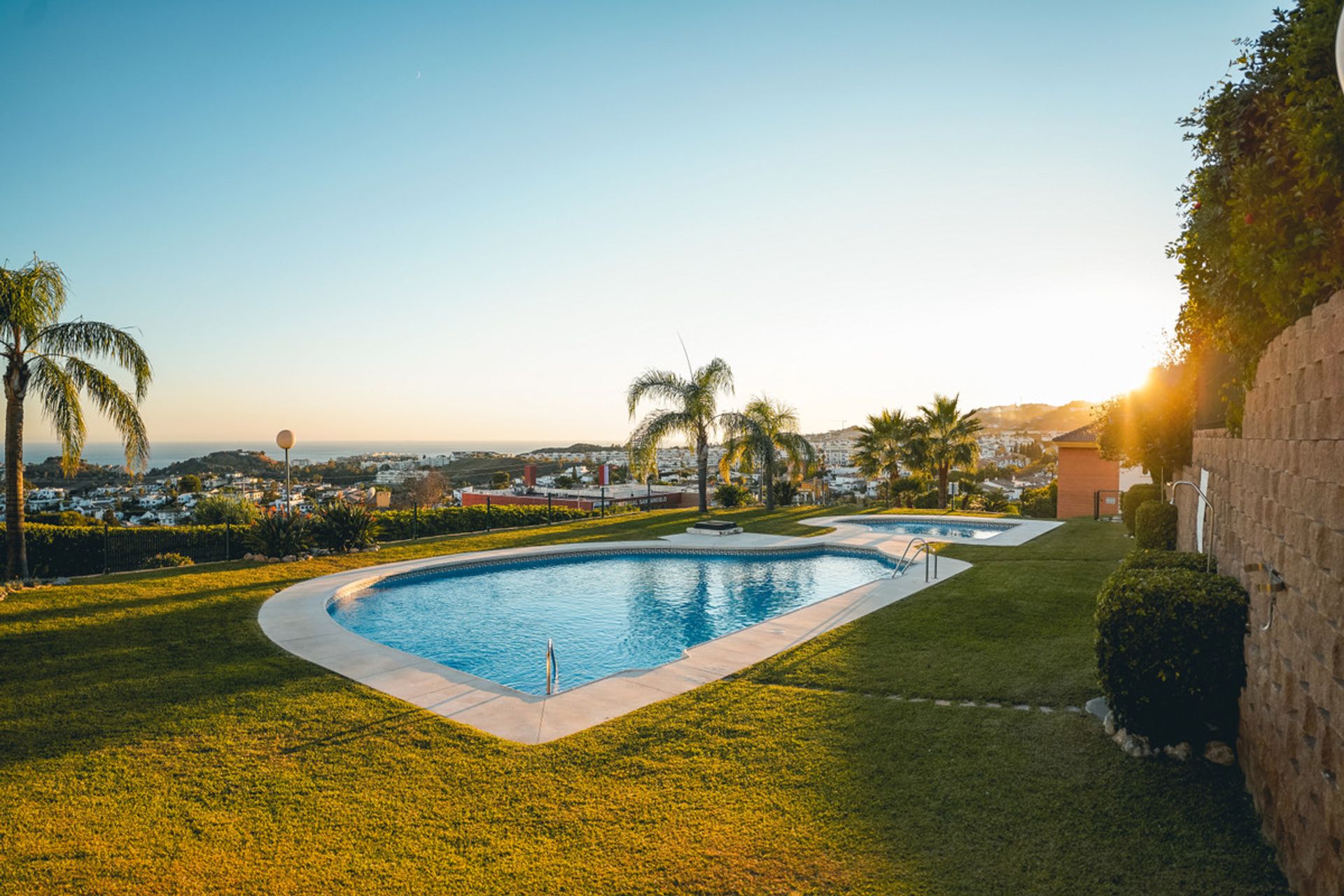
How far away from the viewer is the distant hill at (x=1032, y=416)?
95.6 metres

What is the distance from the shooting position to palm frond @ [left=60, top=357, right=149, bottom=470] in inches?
441

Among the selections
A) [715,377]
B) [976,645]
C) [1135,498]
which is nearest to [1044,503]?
[1135,498]

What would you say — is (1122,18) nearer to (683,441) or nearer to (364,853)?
(364,853)

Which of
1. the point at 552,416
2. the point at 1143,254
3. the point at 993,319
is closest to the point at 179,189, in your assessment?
the point at 1143,254

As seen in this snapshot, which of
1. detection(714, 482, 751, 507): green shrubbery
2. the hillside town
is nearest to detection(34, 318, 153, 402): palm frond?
the hillside town

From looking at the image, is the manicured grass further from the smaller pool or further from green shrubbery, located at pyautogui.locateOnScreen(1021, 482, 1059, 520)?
green shrubbery, located at pyautogui.locateOnScreen(1021, 482, 1059, 520)

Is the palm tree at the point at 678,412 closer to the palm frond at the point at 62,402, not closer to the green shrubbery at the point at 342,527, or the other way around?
the green shrubbery at the point at 342,527

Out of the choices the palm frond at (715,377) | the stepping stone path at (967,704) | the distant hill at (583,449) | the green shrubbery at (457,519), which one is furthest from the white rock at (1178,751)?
the distant hill at (583,449)

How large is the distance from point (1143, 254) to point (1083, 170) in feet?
6.52

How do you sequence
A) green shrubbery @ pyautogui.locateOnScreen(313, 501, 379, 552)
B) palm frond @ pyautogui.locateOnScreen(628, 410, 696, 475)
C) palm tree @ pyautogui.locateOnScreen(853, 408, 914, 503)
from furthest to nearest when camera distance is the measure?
1. palm tree @ pyautogui.locateOnScreen(853, 408, 914, 503)
2. palm frond @ pyautogui.locateOnScreen(628, 410, 696, 475)
3. green shrubbery @ pyautogui.locateOnScreen(313, 501, 379, 552)

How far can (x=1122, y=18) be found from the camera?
9961mm

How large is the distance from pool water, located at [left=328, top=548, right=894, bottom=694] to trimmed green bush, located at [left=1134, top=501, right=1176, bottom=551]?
15.9 ft

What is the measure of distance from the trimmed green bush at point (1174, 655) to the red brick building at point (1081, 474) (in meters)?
21.6

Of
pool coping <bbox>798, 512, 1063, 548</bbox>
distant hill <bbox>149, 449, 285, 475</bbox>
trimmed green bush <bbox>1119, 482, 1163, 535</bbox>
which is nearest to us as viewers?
trimmed green bush <bbox>1119, 482, 1163, 535</bbox>
